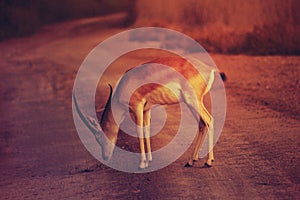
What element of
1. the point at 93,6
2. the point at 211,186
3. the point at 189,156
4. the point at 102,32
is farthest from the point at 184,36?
the point at 93,6

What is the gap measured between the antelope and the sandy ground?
1.13ft

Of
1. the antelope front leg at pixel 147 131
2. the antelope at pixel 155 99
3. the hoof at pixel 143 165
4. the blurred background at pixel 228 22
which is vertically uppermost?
the antelope at pixel 155 99

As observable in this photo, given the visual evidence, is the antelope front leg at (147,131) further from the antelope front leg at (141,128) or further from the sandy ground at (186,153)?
the sandy ground at (186,153)

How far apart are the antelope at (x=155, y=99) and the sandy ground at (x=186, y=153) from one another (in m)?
0.34

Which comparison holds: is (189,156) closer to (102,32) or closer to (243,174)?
(243,174)

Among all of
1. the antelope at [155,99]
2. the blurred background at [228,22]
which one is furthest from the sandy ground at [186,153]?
the blurred background at [228,22]

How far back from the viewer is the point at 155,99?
7332mm

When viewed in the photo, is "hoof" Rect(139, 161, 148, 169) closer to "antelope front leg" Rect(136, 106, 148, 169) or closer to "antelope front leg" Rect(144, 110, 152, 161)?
"antelope front leg" Rect(136, 106, 148, 169)

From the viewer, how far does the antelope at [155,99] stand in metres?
7.22

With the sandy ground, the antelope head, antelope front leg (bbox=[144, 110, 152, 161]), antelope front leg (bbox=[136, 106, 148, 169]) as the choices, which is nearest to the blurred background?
the sandy ground

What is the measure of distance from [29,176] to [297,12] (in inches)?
429

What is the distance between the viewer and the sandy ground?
6.57 m

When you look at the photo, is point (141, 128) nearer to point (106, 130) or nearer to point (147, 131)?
point (147, 131)

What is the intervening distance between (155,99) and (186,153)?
96 centimetres
